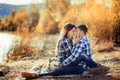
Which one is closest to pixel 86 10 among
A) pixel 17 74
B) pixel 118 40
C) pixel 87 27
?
pixel 87 27

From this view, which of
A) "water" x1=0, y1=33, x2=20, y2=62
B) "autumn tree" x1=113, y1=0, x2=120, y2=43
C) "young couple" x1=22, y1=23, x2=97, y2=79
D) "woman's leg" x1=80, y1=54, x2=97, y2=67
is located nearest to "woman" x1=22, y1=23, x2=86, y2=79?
"young couple" x1=22, y1=23, x2=97, y2=79

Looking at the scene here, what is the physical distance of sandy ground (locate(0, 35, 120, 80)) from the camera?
6324mm

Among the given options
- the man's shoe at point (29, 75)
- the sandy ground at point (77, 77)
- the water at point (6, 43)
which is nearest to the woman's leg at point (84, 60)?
the sandy ground at point (77, 77)

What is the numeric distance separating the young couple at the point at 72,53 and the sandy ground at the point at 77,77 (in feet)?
0.34

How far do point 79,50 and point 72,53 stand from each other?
0.12 meters

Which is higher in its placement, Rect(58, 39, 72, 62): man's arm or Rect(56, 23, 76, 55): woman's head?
Rect(56, 23, 76, 55): woman's head

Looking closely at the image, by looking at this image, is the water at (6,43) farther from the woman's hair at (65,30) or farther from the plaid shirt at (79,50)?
the plaid shirt at (79,50)

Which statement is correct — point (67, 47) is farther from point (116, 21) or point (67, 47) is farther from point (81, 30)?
point (116, 21)

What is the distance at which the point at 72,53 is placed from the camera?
20.9 ft

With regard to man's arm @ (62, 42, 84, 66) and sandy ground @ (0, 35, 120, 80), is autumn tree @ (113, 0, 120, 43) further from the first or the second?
man's arm @ (62, 42, 84, 66)

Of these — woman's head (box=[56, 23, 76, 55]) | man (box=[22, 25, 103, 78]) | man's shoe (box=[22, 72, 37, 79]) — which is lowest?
man's shoe (box=[22, 72, 37, 79])

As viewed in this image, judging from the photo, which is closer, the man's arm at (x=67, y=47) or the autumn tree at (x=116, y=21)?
the man's arm at (x=67, y=47)

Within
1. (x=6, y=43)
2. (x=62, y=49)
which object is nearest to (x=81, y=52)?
(x=62, y=49)

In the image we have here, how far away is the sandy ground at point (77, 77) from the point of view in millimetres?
6324
